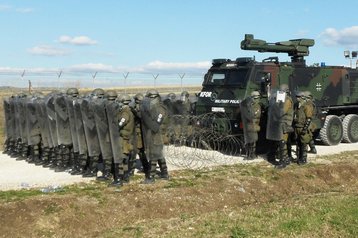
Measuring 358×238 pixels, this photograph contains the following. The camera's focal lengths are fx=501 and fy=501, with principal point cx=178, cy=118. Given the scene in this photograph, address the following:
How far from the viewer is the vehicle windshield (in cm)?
1363

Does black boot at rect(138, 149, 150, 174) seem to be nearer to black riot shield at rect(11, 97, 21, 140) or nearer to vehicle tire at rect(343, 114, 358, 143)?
black riot shield at rect(11, 97, 21, 140)

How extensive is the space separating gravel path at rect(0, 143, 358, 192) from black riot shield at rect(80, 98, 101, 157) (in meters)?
0.62

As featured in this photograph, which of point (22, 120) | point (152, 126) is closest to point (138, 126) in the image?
point (152, 126)

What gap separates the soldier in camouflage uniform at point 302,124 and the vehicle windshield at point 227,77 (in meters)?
1.97

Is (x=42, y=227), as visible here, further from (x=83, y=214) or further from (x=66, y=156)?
(x=66, y=156)

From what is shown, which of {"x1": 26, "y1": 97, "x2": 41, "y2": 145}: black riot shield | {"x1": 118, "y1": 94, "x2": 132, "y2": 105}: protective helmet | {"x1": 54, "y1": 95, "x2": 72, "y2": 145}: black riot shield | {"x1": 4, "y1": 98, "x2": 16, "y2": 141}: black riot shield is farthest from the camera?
{"x1": 4, "y1": 98, "x2": 16, "y2": 141}: black riot shield

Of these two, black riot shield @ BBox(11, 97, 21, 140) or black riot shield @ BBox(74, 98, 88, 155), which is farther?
black riot shield @ BBox(11, 97, 21, 140)

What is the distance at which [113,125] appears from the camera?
31.9ft

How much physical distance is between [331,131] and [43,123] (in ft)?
28.1

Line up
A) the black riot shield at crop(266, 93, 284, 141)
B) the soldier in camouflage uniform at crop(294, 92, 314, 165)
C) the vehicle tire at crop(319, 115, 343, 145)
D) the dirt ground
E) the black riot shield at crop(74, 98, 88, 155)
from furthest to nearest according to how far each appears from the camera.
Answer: the vehicle tire at crop(319, 115, 343, 145), the soldier in camouflage uniform at crop(294, 92, 314, 165), the black riot shield at crop(266, 93, 284, 141), the black riot shield at crop(74, 98, 88, 155), the dirt ground

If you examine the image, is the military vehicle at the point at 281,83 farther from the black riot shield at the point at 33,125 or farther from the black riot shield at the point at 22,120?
the black riot shield at the point at 22,120

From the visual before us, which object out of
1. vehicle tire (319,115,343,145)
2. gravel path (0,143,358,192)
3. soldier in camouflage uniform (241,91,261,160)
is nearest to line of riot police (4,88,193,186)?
gravel path (0,143,358,192)

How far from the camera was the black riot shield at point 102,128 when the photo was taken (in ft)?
32.6

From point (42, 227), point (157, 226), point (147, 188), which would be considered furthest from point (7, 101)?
point (157, 226)
